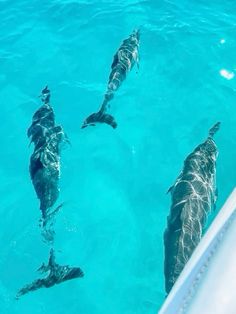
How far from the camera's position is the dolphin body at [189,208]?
6172 millimetres

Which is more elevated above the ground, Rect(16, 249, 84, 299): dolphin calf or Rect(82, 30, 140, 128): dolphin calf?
Rect(82, 30, 140, 128): dolphin calf

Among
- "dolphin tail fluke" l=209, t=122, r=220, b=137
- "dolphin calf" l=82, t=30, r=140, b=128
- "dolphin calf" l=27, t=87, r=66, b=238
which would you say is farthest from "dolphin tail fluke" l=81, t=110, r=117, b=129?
"dolphin tail fluke" l=209, t=122, r=220, b=137

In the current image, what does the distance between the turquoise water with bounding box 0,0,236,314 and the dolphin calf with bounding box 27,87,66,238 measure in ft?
2.69

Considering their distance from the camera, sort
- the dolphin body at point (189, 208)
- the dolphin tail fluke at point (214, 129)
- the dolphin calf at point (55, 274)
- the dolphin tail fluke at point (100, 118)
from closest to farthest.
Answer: the dolphin body at point (189, 208) → the dolphin calf at point (55, 274) → the dolphin tail fluke at point (214, 129) → the dolphin tail fluke at point (100, 118)

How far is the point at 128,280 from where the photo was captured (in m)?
7.47

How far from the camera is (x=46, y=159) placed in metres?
7.79

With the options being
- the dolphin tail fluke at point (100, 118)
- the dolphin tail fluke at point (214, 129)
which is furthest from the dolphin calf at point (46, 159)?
the dolphin tail fluke at point (214, 129)

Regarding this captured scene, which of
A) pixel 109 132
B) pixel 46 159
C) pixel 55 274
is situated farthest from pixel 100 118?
pixel 55 274

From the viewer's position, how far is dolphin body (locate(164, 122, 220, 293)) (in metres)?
6.17

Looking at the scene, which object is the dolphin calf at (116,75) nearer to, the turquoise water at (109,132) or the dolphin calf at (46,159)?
the turquoise water at (109,132)

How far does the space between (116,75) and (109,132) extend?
4.45 feet

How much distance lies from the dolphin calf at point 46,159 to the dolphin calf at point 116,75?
0.92 metres

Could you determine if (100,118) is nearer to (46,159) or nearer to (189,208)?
(46,159)

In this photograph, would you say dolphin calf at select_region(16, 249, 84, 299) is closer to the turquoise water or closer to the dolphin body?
the turquoise water
